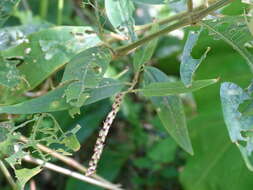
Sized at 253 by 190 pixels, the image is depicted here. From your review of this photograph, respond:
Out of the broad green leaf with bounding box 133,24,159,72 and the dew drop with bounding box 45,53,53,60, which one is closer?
the broad green leaf with bounding box 133,24,159,72

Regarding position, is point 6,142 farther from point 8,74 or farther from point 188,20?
point 188,20

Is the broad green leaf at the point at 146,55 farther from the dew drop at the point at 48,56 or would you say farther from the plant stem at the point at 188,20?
the dew drop at the point at 48,56

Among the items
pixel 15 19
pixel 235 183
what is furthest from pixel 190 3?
pixel 15 19

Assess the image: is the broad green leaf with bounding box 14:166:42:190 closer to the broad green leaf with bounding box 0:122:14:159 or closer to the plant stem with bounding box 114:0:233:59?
the broad green leaf with bounding box 0:122:14:159

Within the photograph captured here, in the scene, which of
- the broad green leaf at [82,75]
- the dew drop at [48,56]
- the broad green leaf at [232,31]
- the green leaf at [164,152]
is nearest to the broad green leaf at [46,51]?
the dew drop at [48,56]

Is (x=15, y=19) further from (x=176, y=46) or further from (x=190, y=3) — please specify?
(x=190, y=3)

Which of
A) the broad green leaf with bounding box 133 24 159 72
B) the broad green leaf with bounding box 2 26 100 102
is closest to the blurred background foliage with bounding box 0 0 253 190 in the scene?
the broad green leaf with bounding box 2 26 100 102

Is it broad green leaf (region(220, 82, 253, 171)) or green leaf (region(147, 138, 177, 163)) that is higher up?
broad green leaf (region(220, 82, 253, 171))
